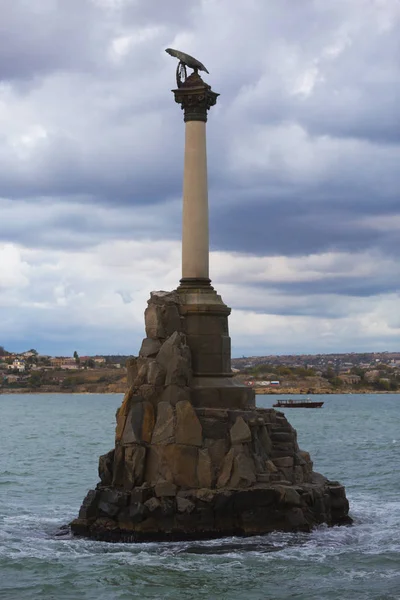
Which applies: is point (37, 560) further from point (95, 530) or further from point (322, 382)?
point (322, 382)

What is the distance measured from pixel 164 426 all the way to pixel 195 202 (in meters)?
5.06

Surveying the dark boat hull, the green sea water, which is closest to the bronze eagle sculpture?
the green sea water

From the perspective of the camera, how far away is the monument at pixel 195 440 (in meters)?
22.5

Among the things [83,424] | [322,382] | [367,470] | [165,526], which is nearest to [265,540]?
[165,526]

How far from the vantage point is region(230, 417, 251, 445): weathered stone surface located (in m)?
23.5

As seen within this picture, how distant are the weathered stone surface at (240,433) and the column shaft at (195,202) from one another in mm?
3623

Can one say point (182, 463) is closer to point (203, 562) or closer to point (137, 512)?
point (137, 512)

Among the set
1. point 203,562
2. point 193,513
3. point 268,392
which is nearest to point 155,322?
point 193,513

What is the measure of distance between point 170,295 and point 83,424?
185 feet

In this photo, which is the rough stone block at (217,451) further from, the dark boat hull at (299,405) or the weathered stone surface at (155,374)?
the dark boat hull at (299,405)

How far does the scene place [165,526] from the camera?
22344 millimetres

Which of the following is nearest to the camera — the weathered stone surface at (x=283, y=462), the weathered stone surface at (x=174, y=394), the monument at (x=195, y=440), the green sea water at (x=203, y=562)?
the green sea water at (x=203, y=562)

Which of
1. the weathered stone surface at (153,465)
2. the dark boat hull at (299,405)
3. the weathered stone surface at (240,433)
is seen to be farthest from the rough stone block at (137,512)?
the dark boat hull at (299,405)

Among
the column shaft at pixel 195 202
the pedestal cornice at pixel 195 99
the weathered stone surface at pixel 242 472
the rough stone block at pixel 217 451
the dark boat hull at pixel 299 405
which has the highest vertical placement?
the pedestal cornice at pixel 195 99
